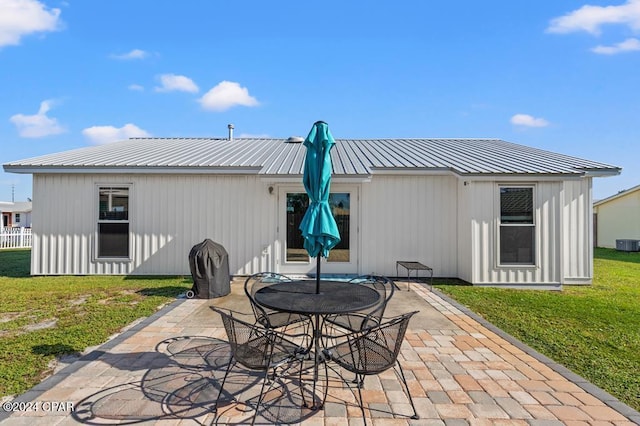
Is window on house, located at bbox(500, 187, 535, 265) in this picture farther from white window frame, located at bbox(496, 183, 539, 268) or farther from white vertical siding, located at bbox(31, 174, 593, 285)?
white vertical siding, located at bbox(31, 174, 593, 285)

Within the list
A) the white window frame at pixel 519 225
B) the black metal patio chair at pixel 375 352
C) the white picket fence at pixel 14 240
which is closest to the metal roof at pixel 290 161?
the white window frame at pixel 519 225

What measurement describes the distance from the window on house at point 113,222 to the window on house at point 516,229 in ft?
29.4

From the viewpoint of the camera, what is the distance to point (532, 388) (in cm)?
300

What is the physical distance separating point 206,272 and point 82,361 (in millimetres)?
2848

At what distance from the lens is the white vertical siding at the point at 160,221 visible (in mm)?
8172

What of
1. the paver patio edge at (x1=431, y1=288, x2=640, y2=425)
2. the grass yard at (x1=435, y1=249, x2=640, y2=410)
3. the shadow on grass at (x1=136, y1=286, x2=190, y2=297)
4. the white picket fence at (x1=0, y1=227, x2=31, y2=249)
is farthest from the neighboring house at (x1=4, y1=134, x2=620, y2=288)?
the white picket fence at (x1=0, y1=227, x2=31, y2=249)

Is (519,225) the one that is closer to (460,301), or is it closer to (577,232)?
(577,232)

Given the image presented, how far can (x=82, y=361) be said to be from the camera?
345 cm

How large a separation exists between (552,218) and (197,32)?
1007cm

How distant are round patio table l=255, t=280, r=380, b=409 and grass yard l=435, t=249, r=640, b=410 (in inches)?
92.8

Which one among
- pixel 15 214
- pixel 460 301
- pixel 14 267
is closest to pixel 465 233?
pixel 460 301

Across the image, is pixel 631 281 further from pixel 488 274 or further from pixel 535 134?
pixel 535 134

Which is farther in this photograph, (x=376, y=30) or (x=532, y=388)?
(x=376, y=30)

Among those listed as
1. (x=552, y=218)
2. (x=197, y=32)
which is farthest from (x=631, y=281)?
(x=197, y=32)
